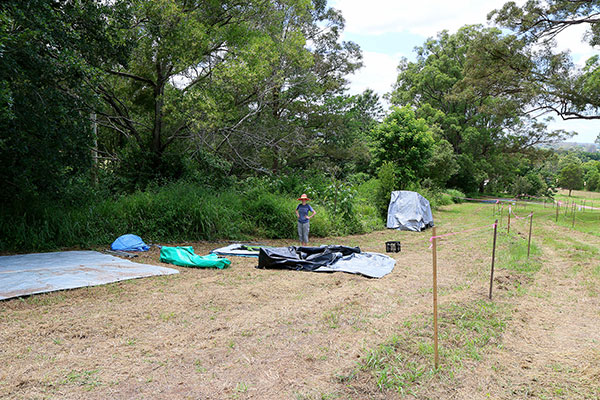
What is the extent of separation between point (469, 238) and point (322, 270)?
638cm

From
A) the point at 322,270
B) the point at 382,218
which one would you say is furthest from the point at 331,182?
the point at 322,270

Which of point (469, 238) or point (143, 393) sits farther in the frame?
point (469, 238)

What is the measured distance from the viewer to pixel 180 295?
5168 mm

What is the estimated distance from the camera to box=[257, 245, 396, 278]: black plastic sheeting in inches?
270

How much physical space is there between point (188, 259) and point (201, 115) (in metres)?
5.47

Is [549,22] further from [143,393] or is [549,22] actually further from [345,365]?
[143,393]

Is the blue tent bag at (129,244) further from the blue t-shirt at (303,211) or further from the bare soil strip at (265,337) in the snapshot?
the blue t-shirt at (303,211)

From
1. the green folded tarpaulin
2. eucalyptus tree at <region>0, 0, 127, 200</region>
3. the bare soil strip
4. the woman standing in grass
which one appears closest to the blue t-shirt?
the woman standing in grass

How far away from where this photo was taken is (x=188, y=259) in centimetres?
717

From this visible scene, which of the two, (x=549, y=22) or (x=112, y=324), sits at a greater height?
(x=549, y=22)

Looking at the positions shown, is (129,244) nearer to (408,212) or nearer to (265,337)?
(265,337)

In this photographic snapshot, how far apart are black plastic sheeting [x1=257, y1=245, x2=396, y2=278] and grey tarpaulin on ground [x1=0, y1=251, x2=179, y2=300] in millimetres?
1782

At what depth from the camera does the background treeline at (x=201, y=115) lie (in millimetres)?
7004

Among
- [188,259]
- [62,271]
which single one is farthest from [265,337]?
[62,271]
